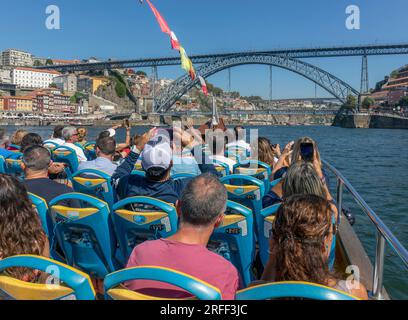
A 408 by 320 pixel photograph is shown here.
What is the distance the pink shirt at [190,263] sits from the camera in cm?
112

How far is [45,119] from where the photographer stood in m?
62.4

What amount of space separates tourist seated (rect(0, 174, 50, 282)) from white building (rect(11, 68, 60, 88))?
281 ft

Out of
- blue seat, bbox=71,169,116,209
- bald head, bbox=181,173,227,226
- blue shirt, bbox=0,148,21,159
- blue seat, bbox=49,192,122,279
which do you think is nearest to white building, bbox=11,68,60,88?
blue shirt, bbox=0,148,21,159

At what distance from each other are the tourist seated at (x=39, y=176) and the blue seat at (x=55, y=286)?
1168mm

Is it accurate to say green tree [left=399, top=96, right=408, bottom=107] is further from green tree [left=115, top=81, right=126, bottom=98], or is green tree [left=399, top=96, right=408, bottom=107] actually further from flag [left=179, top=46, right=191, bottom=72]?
flag [left=179, top=46, right=191, bottom=72]

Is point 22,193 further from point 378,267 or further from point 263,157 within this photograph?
point 263,157

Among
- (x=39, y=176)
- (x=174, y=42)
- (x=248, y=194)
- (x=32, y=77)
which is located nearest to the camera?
(x=39, y=176)

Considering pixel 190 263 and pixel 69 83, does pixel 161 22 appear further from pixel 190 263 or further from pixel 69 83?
pixel 69 83

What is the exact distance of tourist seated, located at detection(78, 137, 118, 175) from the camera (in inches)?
114

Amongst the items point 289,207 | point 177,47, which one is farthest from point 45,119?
point 289,207

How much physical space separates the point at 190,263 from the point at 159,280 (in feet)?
0.89

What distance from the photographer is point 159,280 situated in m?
0.88

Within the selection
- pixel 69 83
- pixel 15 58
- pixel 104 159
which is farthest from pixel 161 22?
pixel 15 58

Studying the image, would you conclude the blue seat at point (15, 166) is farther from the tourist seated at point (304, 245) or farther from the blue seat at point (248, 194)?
the tourist seated at point (304, 245)
